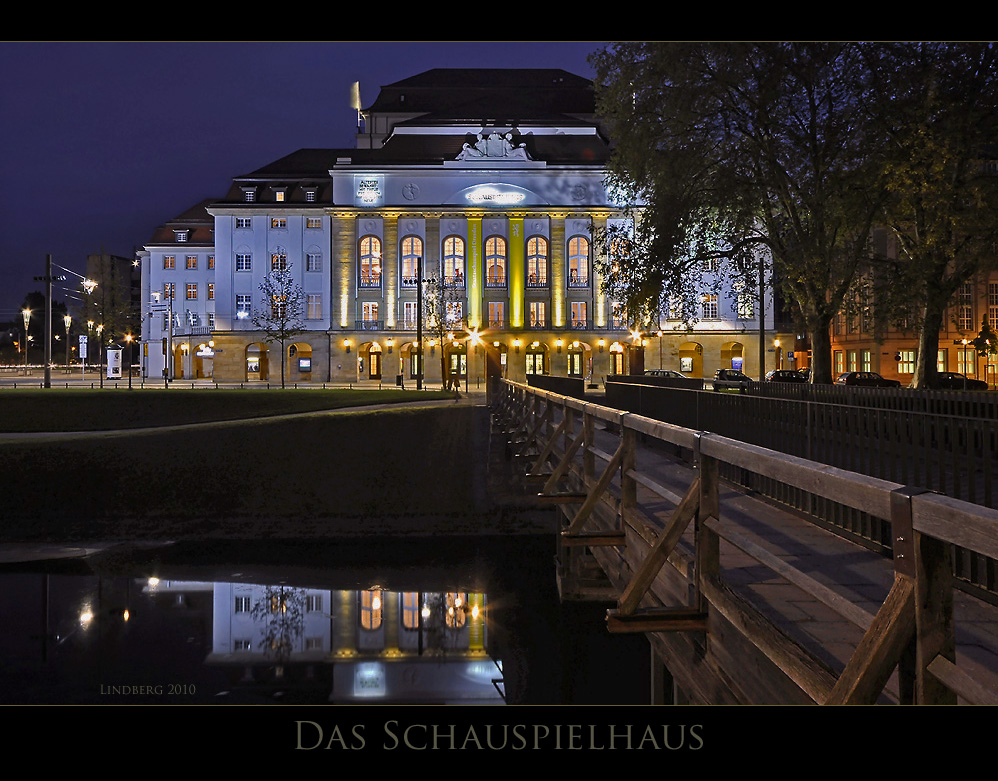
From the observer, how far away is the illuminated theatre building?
71.1 m

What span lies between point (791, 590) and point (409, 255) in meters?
69.4

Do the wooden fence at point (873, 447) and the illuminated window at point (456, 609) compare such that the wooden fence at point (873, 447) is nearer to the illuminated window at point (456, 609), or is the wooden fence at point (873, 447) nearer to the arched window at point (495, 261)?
the illuminated window at point (456, 609)

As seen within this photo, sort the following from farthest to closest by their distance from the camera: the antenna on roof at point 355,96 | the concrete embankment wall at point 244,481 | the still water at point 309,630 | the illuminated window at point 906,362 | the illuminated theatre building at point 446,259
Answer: the antenna on roof at point 355,96
the illuminated theatre building at point 446,259
the illuminated window at point 906,362
the concrete embankment wall at point 244,481
the still water at point 309,630

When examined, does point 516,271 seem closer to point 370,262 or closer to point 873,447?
point 370,262

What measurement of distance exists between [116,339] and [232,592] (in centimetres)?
9800

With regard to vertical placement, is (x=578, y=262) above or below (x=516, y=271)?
above

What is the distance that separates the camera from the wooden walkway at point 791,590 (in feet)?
7.44

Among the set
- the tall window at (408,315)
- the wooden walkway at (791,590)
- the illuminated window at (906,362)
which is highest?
the tall window at (408,315)

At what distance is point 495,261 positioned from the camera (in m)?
72.2

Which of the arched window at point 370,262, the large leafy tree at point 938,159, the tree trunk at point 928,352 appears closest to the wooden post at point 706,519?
the large leafy tree at point 938,159

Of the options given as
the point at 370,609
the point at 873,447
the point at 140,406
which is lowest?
the point at 370,609

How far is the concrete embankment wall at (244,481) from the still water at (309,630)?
210 cm

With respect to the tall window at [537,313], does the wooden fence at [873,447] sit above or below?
below

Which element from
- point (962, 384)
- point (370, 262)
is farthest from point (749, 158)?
point (370, 262)
